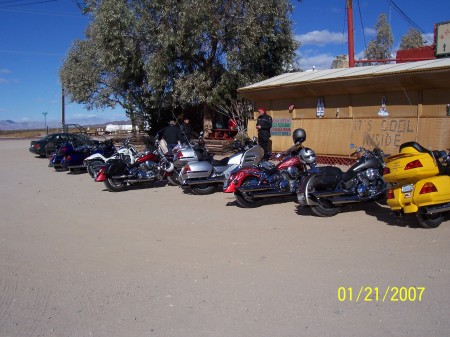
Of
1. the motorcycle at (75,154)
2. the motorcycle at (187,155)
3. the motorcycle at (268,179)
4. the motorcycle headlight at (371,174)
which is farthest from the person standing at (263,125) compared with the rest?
the motorcycle headlight at (371,174)

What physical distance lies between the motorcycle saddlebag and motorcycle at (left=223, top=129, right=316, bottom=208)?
140 inches

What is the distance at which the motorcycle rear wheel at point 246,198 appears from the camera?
28.2 ft

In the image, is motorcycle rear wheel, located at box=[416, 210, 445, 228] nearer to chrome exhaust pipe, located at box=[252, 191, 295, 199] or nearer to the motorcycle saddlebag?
chrome exhaust pipe, located at box=[252, 191, 295, 199]

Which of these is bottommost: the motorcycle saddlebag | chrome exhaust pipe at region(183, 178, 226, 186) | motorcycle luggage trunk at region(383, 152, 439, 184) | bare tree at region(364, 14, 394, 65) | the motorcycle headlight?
chrome exhaust pipe at region(183, 178, 226, 186)

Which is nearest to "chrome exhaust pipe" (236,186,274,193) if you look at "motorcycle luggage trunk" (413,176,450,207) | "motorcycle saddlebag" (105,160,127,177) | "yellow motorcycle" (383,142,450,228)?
"yellow motorcycle" (383,142,450,228)

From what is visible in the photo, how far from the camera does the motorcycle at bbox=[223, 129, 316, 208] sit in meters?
8.53

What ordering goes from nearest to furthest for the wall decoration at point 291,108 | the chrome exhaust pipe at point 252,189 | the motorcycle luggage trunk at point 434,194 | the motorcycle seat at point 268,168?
the motorcycle luggage trunk at point 434,194 < the chrome exhaust pipe at point 252,189 < the motorcycle seat at point 268,168 < the wall decoration at point 291,108

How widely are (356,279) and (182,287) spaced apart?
1821 millimetres

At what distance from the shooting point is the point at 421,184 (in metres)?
6.33

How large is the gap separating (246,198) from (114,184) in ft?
13.4

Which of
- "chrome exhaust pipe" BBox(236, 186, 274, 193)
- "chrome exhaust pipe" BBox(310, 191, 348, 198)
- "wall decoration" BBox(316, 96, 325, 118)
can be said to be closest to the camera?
"chrome exhaust pipe" BBox(310, 191, 348, 198)

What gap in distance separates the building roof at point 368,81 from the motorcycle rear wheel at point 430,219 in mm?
5291

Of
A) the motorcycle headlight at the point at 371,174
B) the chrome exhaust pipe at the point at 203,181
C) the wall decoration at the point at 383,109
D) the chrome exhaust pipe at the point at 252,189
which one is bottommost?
the chrome exhaust pipe at the point at 203,181

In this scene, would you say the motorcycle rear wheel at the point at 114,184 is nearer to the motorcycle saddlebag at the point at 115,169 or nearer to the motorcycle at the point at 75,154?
the motorcycle saddlebag at the point at 115,169
